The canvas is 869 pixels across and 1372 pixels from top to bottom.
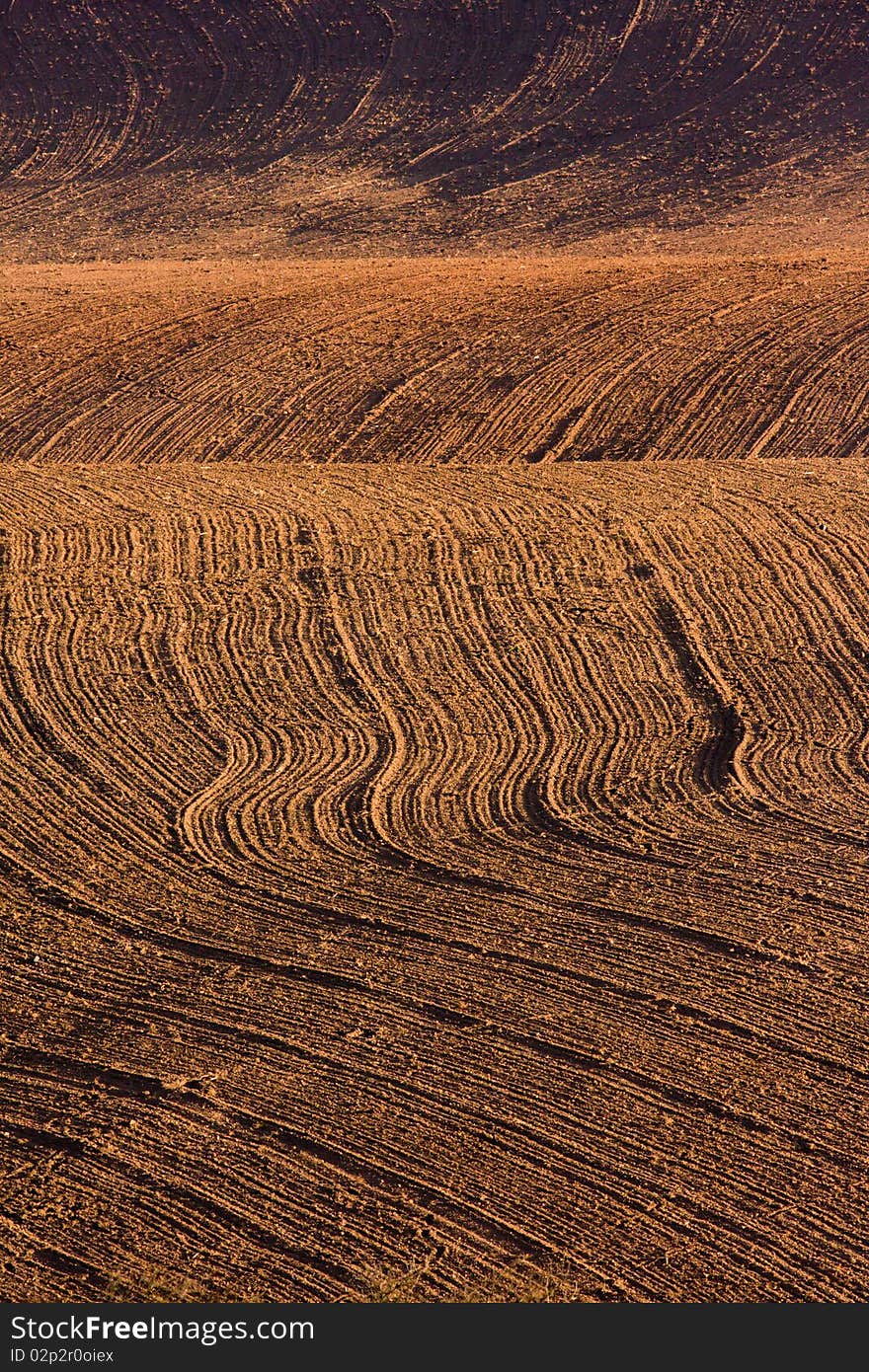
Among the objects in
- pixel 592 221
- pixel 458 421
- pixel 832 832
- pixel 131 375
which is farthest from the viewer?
pixel 592 221

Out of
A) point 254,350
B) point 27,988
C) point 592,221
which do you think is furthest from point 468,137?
point 27,988

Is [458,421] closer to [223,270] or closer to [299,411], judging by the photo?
[299,411]

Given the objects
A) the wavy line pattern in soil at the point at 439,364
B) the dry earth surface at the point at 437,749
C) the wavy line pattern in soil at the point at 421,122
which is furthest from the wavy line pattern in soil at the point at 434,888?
the wavy line pattern in soil at the point at 421,122

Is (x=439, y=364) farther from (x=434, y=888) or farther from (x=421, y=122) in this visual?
(x=421, y=122)

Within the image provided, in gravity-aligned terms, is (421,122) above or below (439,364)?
above

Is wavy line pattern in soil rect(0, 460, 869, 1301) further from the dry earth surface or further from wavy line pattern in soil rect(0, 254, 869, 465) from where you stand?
wavy line pattern in soil rect(0, 254, 869, 465)

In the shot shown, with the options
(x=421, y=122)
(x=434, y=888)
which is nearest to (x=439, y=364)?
(x=434, y=888)

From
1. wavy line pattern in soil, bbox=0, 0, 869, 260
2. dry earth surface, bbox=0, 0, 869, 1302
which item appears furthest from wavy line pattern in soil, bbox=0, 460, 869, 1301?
wavy line pattern in soil, bbox=0, 0, 869, 260

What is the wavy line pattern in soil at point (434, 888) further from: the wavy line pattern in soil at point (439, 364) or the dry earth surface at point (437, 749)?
the wavy line pattern in soil at point (439, 364)
